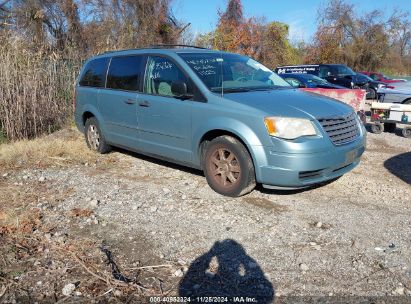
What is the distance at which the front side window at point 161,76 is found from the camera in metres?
5.44

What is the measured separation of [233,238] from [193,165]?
1671 millimetres

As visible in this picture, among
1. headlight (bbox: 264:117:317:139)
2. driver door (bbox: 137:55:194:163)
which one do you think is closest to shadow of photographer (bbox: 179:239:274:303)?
headlight (bbox: 264:117:317:139)

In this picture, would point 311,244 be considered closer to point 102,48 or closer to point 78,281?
point 78,281

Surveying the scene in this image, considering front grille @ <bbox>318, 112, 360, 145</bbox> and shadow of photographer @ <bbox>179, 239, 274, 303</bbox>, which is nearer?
shadow of photographer @ <bbox>179, 239, 274, 303</bbox>

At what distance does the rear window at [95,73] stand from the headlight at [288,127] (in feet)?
11.3

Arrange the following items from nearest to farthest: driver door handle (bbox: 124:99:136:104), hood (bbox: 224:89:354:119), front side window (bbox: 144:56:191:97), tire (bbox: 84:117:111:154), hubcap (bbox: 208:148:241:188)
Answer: hood (bbox: 224:89:354:119), hubcap (bbox: 208:148:241:188), front side window (bbox: 144:56:191:97), driver door handle (bbox: 124:99:136:104), tire (bbox: 84:117:111:154)

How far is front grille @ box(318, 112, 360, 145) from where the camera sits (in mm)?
4629

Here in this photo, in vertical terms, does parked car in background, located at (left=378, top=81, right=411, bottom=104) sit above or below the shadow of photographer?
above

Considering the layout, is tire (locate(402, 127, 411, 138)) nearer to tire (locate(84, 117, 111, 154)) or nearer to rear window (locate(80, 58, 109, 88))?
tire (locate(84, 117, 111, 154))

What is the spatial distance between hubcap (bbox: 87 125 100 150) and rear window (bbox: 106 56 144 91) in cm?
96

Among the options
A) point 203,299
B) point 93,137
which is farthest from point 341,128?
point 93,137

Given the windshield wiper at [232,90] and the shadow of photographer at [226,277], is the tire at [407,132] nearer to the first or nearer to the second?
the windshield wiper at [232,90]

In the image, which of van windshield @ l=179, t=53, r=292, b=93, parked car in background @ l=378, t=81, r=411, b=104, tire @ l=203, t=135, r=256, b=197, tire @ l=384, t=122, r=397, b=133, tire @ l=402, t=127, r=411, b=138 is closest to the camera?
tire @ l=203, t=135, r=256, b=197

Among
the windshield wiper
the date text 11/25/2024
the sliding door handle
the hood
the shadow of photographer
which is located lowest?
the date text 11/25/2024
